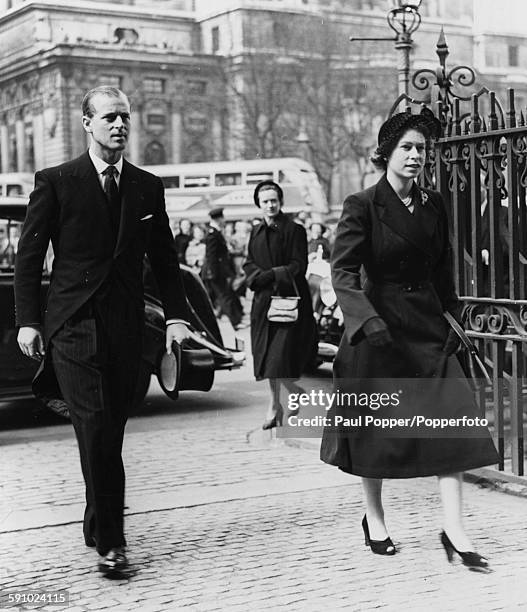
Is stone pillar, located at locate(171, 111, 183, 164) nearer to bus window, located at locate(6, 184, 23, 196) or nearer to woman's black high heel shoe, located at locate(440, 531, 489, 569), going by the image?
bus window, located at locate(6, 184, 23, 196)

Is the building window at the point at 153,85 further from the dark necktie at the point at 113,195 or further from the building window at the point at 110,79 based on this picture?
the dark necktie at the point at 113,195

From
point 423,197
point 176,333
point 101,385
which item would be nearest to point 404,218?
point 423,197

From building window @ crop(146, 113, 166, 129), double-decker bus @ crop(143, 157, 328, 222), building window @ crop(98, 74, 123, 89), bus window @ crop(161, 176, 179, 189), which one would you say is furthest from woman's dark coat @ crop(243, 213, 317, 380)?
building window @ crop(146, 113, 166, 129)

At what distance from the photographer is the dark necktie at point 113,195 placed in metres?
5.22

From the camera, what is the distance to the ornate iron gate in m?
6.48

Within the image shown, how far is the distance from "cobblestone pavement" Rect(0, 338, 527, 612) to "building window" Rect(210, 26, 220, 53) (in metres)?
56.0

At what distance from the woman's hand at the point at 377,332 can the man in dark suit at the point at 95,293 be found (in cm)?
102

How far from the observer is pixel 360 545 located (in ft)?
17.8

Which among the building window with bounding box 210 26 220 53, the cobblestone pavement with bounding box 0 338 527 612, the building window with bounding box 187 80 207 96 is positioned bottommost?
the cobblestone pavement with bounding box 0 338 527 612

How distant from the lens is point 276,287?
353 inches

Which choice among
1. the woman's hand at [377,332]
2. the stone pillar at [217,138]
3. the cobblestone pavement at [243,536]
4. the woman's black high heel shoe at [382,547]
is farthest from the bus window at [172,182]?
the woman's hand at [377,332]

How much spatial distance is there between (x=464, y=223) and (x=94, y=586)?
3.32 meters

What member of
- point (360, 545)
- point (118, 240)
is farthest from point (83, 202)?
point (360, 545)

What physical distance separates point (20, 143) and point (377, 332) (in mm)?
62493
